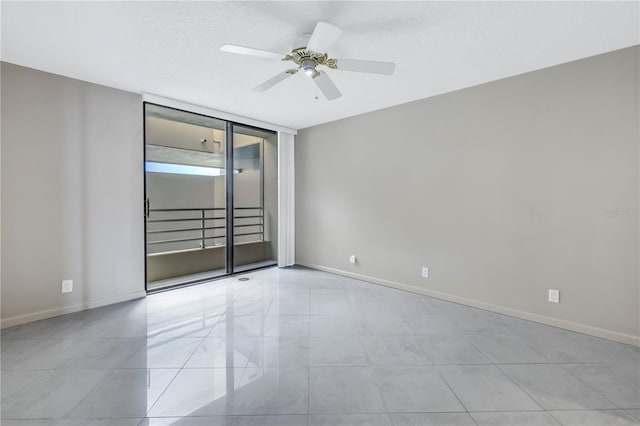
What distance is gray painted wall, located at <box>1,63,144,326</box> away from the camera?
259cm

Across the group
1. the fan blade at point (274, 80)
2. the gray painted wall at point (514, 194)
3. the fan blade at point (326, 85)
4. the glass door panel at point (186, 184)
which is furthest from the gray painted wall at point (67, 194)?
the gray painted wall at point (514, 194)

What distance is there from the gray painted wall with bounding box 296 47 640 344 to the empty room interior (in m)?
0.02

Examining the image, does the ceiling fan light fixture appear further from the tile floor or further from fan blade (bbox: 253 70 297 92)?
the tile floor

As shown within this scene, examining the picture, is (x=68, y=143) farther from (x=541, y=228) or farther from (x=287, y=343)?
(x=541, y=228)

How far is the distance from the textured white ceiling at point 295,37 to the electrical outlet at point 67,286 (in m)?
2.15

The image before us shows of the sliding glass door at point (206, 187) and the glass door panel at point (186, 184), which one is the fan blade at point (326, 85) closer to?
the sliding glass door at point (206, 187)

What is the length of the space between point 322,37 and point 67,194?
3.04 meters

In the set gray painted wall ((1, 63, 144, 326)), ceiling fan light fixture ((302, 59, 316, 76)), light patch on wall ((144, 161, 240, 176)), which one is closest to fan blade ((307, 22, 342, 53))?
ceiling fan light fixture ((302, 59, 316, 76))

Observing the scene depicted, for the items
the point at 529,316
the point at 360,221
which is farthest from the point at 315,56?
the point at 529,316

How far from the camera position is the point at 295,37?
2172mm

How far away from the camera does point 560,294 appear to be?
8.45 feet

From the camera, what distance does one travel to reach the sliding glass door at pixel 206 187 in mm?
4863

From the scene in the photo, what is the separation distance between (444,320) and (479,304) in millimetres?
623

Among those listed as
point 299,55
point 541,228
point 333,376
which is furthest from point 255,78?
point 541,228
